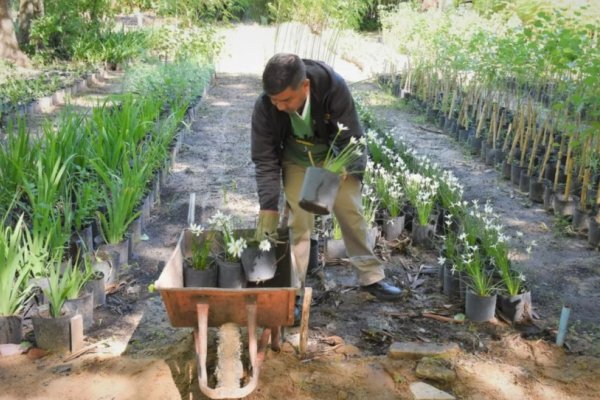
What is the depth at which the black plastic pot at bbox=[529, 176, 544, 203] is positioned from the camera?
524 cm

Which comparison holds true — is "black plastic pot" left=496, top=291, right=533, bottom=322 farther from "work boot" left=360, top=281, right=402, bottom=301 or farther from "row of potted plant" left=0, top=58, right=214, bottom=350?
"row of potted plant" left=0, top=58, right=214, bottom=350

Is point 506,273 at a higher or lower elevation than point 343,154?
lower

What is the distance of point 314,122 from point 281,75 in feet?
1.46

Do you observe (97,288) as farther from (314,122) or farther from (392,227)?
(392,227)

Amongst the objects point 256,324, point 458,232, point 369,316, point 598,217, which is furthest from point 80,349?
point 598,217

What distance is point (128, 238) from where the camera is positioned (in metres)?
3.84

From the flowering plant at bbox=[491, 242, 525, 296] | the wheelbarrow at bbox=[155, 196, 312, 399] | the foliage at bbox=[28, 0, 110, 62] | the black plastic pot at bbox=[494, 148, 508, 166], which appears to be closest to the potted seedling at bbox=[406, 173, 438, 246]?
the flowering plant at bbox=[491, 242, 525, 296]

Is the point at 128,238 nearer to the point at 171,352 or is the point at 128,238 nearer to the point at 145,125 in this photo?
the point at 171,352

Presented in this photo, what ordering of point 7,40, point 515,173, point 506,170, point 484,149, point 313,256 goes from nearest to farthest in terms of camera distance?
point 313,256, point 515,173, point 506,170, point 484,149, point 7,40

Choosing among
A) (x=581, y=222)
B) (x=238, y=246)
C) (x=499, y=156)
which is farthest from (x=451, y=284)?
(x=499, y=156)

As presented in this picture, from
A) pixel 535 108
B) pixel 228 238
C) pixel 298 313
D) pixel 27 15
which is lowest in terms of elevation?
pixel 298 313

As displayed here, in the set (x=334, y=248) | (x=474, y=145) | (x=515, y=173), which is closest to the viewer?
(x=334, y=248)

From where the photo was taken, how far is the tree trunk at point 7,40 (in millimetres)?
10100

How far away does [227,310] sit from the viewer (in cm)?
242
